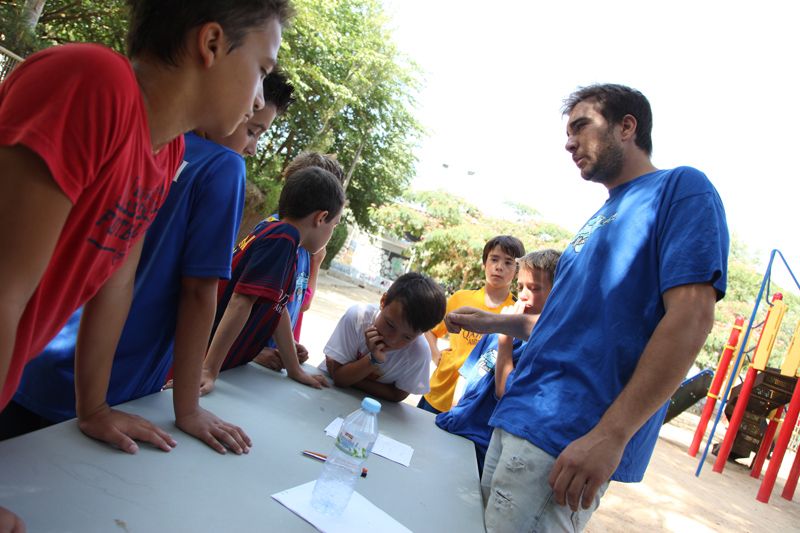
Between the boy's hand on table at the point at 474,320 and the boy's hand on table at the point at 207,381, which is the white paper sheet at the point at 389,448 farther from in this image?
the boy's hand on table at the point at 474,320

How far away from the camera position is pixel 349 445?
1.28 meters

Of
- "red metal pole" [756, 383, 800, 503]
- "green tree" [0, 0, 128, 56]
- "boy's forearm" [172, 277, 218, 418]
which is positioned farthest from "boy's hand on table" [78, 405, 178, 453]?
"green tree" [0, 0, 128, 56]

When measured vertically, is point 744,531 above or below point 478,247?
below

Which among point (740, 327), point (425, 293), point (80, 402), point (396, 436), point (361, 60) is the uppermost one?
point (361, 60)

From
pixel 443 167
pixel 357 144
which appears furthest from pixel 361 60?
pixel 443 167

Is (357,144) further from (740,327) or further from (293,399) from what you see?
(293,399)

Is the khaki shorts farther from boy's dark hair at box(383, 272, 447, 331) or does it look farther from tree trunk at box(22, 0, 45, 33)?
tree trunk at box(22, 0, 45, 33)

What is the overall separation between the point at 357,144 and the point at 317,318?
11.4m

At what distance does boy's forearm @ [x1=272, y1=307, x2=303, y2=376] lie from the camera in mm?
2371

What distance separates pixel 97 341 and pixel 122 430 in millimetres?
210

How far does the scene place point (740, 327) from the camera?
30.2 feet

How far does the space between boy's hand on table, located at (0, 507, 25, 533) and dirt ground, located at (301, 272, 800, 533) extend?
15.4ft

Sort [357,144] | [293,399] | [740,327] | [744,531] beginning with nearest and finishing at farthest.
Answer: [293,399] → [744,531] → [740,327] → [357,144]

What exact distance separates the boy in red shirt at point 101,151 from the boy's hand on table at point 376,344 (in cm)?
121
